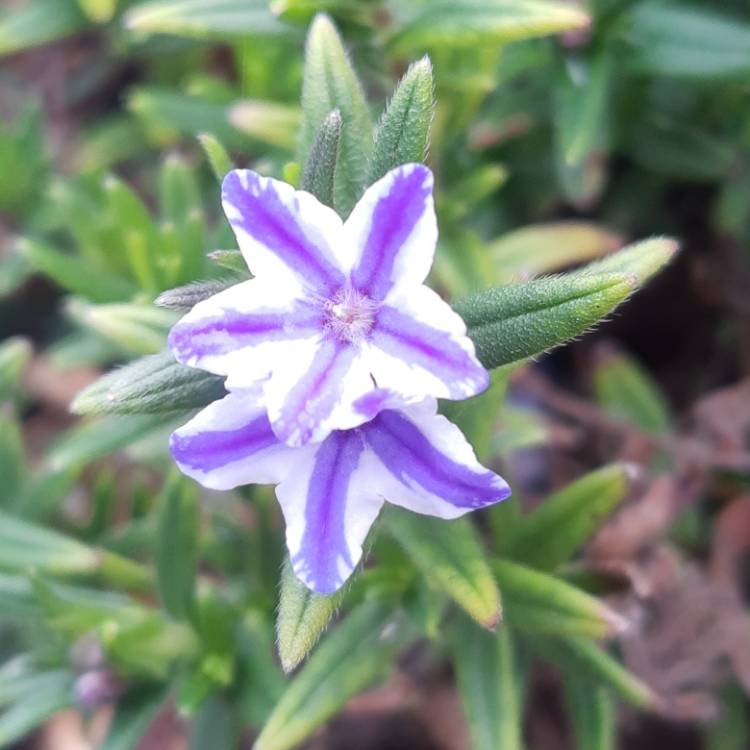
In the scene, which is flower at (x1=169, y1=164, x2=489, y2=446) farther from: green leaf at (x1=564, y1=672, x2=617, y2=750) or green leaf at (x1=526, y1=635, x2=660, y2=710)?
green leaf at (x1=564, y1=672, x2=617, y2=750)

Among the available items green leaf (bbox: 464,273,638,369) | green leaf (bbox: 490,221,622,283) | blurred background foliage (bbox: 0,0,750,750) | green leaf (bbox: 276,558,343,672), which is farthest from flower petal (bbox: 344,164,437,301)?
green leaf (bbox: 490,221,622,283)

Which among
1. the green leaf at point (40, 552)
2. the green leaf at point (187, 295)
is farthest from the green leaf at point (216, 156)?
the green leaf at point (40, 552)

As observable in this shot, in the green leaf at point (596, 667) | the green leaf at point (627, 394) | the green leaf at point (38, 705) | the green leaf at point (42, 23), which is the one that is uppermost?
the green leaf at point (42, 23)

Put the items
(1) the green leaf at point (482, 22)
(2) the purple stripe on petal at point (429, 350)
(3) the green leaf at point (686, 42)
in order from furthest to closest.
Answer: (3) the green leaf at point (686, 42), (1) the green leaf at point (482, 22), (2) the purple stripe on petal at point (429, 350)

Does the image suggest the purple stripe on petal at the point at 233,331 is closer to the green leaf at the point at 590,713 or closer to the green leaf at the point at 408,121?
the green leaf at the point at 408,121

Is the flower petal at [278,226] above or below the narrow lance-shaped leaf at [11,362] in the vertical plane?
above

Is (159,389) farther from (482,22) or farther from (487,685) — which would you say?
(482,22)

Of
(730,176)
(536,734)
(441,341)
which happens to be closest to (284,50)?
(730,176)
